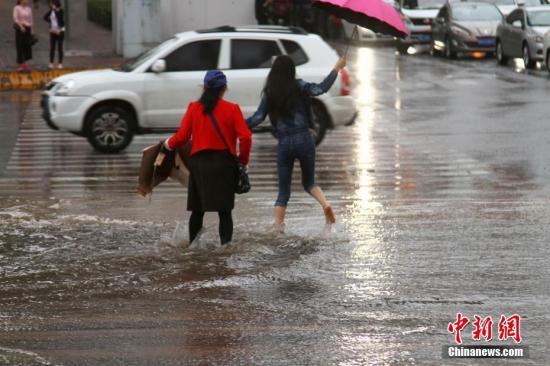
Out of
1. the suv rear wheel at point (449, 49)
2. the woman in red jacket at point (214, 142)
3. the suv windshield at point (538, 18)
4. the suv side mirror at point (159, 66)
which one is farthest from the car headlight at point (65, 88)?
the suv rear wheel at point (449, 49)

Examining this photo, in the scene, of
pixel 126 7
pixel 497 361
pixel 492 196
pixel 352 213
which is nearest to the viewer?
pixel 497 361

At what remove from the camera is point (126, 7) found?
32625 mm

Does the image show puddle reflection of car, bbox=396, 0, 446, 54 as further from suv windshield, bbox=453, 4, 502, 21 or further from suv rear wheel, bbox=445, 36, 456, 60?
suv rear wheel, bbox=445, 36, 456, 60

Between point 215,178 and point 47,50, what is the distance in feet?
82.1

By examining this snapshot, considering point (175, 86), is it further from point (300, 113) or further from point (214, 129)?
point (214, 129)

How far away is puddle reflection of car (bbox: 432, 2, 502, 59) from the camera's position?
119 ft

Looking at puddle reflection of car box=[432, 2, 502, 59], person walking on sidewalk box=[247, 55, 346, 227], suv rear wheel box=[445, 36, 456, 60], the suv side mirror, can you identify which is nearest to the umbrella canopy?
person walking on sidewalk box=[247, 55, 346, 227]

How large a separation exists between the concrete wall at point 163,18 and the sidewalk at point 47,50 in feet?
1.97

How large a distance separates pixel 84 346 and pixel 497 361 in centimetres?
239

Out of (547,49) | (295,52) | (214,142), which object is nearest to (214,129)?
(214,142)

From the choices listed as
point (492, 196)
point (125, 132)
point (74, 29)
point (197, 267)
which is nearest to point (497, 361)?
point (197, 267)

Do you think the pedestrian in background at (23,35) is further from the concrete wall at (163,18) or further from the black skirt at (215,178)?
the black skirt at (215,178)

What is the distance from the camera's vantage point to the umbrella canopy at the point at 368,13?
11602 mm

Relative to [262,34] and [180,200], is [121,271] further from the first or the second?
[262,34]
